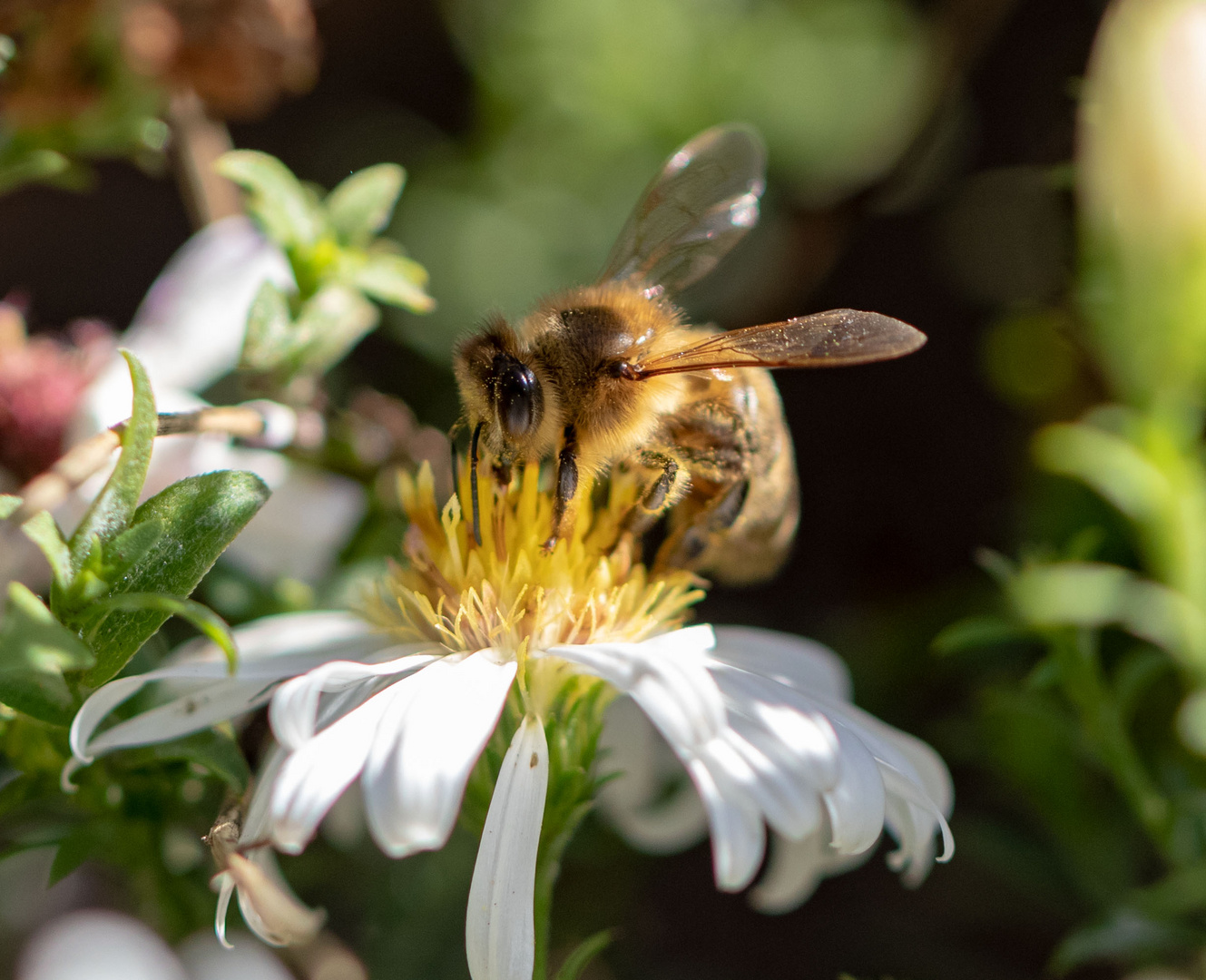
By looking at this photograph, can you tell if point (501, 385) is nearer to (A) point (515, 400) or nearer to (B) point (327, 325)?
(A) point (515, 400)

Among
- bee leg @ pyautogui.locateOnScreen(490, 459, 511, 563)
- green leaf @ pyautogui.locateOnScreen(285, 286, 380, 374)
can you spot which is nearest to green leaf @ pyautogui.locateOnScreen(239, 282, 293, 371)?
green leaf @ pyautogui.locateOnScreen(285, 286, 380, 374)

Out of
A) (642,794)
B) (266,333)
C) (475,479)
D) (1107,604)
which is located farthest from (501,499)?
(1107,604)

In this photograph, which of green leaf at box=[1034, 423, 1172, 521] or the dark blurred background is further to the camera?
the dark blurred background

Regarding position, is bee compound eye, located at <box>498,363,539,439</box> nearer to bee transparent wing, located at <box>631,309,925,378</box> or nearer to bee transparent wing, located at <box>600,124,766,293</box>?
bee transparent wing, located at <box>631,309,925,378</box>

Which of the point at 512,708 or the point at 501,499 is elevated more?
the point at 501,499

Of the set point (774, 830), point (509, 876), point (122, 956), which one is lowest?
point (122, 956)

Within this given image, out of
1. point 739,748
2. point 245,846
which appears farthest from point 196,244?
point 739,748
